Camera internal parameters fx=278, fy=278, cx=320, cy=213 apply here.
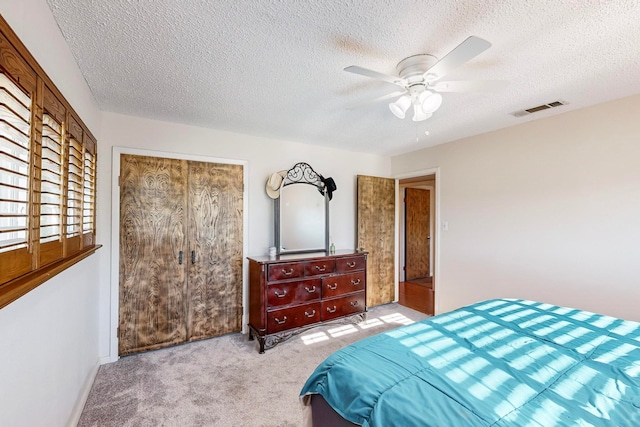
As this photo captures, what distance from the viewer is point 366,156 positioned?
14.6 ft

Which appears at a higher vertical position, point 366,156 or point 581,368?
point 366,156

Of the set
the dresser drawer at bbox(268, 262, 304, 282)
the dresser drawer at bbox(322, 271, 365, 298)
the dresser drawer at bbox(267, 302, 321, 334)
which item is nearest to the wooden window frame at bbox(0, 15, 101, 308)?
the dresser drawer at bbox(268, 262, 304, 282)

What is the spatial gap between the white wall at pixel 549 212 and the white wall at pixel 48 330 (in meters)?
3.83

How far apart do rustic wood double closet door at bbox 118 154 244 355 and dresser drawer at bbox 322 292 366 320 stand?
1.03m

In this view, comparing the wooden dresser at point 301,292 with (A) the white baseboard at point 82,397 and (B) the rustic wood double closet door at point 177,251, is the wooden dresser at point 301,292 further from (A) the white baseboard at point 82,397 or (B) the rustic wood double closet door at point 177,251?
(A) the white baseboard at point 82,397

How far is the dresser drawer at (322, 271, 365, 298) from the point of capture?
11.0ft

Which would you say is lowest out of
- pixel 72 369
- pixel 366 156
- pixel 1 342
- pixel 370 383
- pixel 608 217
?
pixel 72 369

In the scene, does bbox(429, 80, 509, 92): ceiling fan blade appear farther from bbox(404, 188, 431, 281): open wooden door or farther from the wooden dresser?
bbox(404, 188, 431, 281): open wooden door

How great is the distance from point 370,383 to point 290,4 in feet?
5.72

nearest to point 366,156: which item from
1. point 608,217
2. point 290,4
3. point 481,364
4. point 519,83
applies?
point 519,83

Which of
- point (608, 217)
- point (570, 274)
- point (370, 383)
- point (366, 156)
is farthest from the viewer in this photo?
point (366, 156)

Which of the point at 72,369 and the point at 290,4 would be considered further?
the point at 72,369

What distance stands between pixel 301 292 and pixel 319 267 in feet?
1.17

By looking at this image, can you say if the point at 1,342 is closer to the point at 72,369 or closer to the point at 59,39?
the point at 72,369
